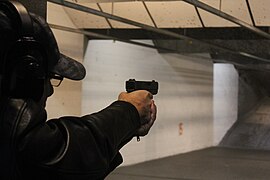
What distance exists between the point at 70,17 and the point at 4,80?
419 centimetres

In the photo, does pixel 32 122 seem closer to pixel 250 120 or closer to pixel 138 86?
pixel 138 86

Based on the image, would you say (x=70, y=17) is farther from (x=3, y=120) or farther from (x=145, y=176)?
(x=3, y=120)

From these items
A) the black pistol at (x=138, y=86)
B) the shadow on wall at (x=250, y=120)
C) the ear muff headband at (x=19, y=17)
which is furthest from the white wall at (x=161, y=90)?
the ear muff headband at (x=19, y=17)

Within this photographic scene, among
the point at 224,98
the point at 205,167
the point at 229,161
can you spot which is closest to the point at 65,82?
the point at 205,167

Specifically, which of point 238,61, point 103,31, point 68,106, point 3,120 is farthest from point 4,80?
point 238,61

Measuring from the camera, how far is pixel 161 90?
6262mm

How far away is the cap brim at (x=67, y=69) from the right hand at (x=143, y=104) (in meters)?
0.11

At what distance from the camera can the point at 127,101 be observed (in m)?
0.82

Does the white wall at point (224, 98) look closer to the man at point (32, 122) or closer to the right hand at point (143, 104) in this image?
the right hand at point (143, 104)

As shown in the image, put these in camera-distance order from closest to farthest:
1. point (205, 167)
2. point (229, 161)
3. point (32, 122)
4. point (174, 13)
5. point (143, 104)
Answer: point (32, 122) → point (143, 104) → point (174, 13) → point (205, 167) → point (229, 161)

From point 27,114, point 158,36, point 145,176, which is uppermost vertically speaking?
point 158,36

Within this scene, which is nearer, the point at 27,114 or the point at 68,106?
the point at 27,114

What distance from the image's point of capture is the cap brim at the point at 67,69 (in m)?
0.70

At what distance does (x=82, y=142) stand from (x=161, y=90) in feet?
18.4
